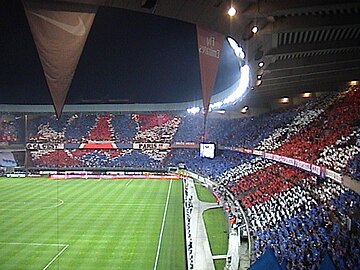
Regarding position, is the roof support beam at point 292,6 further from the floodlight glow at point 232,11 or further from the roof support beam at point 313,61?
the roof support beam at point 313,61

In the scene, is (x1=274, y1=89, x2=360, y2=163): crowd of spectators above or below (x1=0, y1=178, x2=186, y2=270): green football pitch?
above

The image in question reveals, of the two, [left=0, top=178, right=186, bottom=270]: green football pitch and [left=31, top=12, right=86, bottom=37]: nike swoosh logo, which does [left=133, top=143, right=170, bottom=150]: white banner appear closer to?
[left=0, top=178, right=186, bottom=270]: green football pitch

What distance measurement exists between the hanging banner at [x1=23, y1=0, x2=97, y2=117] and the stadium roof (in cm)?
114

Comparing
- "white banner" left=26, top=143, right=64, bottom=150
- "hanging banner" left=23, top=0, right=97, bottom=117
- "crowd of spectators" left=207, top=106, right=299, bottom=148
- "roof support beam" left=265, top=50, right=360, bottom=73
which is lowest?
"white banner" left=26, top=143, right=64, bottom=150

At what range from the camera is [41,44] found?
4.84 m

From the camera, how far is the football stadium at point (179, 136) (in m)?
9.51

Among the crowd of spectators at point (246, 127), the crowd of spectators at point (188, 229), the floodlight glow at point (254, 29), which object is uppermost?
the floodlight glow at point (254, 29)

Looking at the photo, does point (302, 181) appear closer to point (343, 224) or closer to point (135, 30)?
point (343, 224)

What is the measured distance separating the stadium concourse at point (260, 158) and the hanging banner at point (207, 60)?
3.44 m

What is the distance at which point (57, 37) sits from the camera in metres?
4.92

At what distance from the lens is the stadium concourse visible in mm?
12648

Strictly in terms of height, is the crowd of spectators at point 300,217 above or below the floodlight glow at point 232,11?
below

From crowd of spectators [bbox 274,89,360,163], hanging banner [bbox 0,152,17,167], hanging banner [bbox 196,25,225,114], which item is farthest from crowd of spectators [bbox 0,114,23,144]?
hanging banner [bbox 196,25,225,114]

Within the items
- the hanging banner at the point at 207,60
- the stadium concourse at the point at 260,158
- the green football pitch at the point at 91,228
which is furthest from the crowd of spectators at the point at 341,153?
the hanging banner at the point at 207,60
